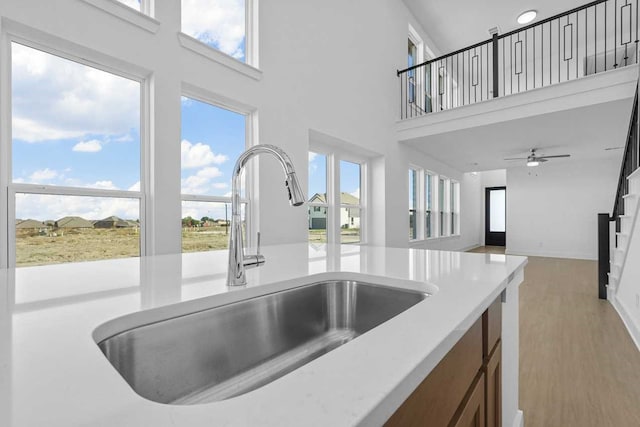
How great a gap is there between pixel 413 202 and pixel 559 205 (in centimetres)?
462

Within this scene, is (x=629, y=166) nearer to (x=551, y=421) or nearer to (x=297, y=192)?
(x=551, y=421)

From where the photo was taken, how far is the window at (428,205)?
7.01m

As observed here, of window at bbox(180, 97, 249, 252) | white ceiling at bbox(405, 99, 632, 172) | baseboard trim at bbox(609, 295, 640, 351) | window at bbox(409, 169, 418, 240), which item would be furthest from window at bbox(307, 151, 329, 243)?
baseboard trim at bbox(609, 295, 640, 351)

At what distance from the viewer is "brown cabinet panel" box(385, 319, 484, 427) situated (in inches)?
20.1

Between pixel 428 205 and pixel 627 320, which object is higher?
pixel 428 205

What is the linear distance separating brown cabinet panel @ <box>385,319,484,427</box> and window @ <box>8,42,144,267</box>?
2.40 metres

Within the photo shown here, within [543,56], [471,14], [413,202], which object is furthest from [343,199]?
[543,56]

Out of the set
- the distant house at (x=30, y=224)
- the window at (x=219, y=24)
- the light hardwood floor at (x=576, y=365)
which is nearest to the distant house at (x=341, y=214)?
the window at (x=219, y=24)

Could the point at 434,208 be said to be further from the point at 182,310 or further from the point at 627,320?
the point at 182,310

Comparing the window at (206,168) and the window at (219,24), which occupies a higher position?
the window at (219,24)

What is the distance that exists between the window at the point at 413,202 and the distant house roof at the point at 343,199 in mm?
1679

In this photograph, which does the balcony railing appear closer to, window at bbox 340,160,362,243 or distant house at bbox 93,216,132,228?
window at bbox 340,160,362,243

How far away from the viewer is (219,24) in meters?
2.98

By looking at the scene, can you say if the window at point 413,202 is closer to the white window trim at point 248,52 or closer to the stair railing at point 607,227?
the stair railing at point 607,227
